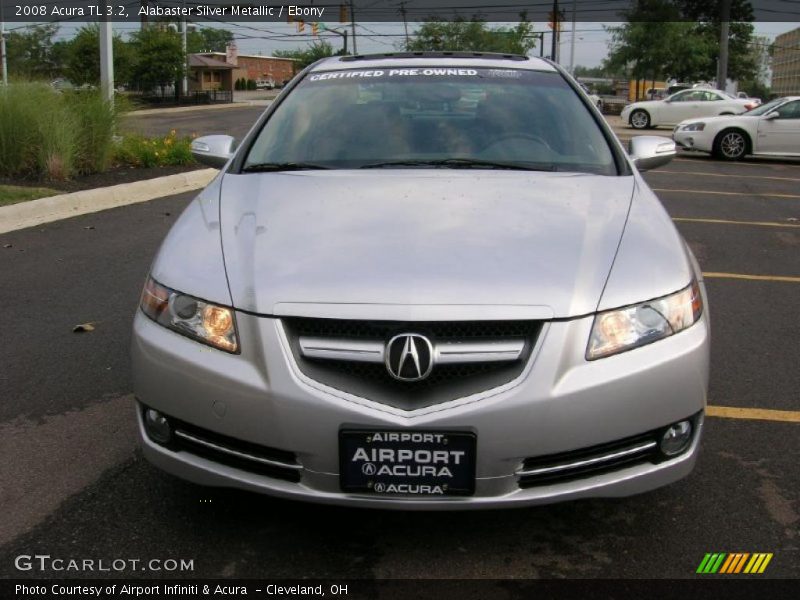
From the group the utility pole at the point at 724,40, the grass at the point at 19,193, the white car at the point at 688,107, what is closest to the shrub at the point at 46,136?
the grass at the point at 19,193

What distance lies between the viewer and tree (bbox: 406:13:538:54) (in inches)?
2411

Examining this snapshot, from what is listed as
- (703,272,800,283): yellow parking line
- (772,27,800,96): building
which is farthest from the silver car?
(772,27,800,96): building

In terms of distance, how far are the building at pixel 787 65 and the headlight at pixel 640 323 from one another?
144 m

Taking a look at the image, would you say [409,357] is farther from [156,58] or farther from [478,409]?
[156,58]

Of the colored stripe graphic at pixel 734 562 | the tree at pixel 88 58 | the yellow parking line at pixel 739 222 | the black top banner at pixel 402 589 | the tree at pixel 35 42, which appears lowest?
the black top banner at pixel 402 589

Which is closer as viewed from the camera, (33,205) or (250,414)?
(250,414)

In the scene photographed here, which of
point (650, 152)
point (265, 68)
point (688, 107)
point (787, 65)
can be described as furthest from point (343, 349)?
point (787, 65)

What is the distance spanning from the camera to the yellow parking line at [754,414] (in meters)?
3.87

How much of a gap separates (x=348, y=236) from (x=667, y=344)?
1058 millimetres

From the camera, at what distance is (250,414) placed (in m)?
2.46

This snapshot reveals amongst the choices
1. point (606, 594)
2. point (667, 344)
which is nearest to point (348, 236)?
point (667, 344)

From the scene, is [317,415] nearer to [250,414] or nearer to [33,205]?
[250,414]

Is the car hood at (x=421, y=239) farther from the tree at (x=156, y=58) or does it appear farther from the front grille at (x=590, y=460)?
the tree at (x=156, y=58)

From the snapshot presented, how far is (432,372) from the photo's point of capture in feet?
7.92
